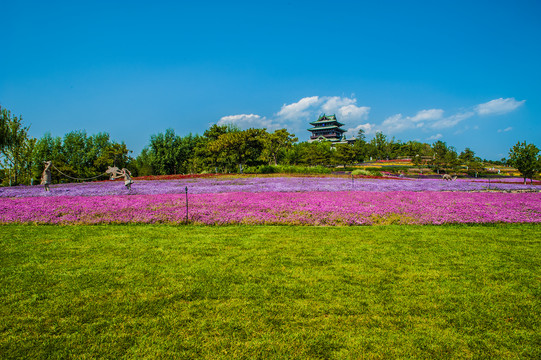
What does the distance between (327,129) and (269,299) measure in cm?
12090

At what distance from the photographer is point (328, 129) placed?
395ft

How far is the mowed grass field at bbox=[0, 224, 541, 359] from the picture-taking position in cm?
345

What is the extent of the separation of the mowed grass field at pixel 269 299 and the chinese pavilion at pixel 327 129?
373ft

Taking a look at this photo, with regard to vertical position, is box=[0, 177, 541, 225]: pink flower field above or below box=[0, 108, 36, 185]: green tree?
below

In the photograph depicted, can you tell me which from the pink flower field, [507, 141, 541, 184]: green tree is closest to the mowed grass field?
the pink flower field

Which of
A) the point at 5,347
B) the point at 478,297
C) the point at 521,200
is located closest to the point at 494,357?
the point at 478,297

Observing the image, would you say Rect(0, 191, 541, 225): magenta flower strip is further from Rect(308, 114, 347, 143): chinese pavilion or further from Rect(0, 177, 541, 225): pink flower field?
Rect(308, 114, 347, 143): chinese pavilion

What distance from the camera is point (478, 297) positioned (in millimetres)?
4637

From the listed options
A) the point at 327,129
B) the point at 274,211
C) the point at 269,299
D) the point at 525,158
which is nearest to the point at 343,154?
the point at 525,158

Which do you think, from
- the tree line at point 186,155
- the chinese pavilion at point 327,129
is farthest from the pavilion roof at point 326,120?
the tree line at point 186,155

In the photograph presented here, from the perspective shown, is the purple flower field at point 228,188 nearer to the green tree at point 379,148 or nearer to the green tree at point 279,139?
the green tree at point 279,139

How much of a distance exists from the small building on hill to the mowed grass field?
11380cm

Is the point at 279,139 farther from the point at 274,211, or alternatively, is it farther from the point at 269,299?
A: the point at 269,299

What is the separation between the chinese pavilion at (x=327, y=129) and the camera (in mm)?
119688
